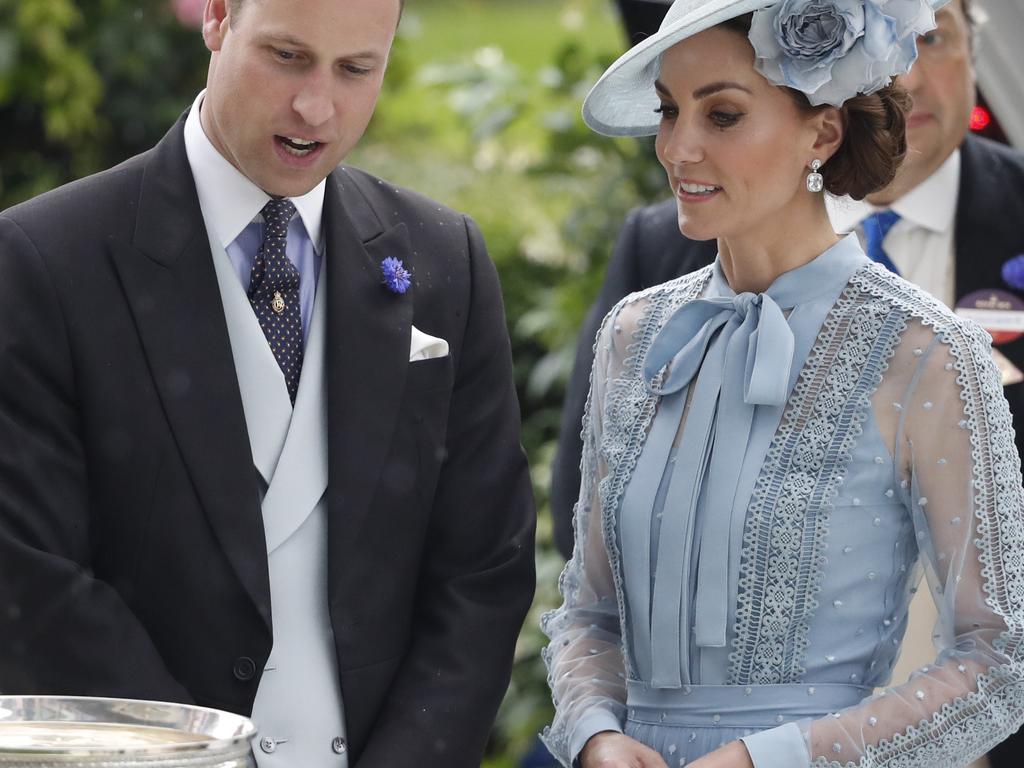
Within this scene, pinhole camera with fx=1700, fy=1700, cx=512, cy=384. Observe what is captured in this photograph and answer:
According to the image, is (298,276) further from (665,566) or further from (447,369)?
(665,566)

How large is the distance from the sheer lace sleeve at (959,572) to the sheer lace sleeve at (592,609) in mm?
406

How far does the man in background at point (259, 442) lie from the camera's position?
99.7 inches

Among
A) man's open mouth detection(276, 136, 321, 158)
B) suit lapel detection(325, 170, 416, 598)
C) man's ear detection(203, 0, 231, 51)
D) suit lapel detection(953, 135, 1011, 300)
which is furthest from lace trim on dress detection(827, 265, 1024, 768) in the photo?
suit lapel detection(953, 135, 1011, 300)

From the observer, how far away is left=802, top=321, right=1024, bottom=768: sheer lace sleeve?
8.04 feet

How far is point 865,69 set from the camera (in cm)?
257

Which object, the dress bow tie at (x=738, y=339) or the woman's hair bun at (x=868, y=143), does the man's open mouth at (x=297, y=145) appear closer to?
the dress bow tie at (x=738, y=339)

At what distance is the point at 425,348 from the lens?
2781 millimetres

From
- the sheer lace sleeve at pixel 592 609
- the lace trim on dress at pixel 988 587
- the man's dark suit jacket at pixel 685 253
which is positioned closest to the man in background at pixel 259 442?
the sheer lace sleeve at pixel 592 609

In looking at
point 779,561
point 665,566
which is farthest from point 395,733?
point 779,561

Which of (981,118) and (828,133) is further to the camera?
(981,118)

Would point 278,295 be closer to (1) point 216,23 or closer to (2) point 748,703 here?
(1) point 216,23

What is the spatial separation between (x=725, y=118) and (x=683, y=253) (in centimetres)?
113

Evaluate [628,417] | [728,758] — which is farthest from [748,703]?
[628,417]

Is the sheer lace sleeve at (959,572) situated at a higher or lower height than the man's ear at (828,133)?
lower
